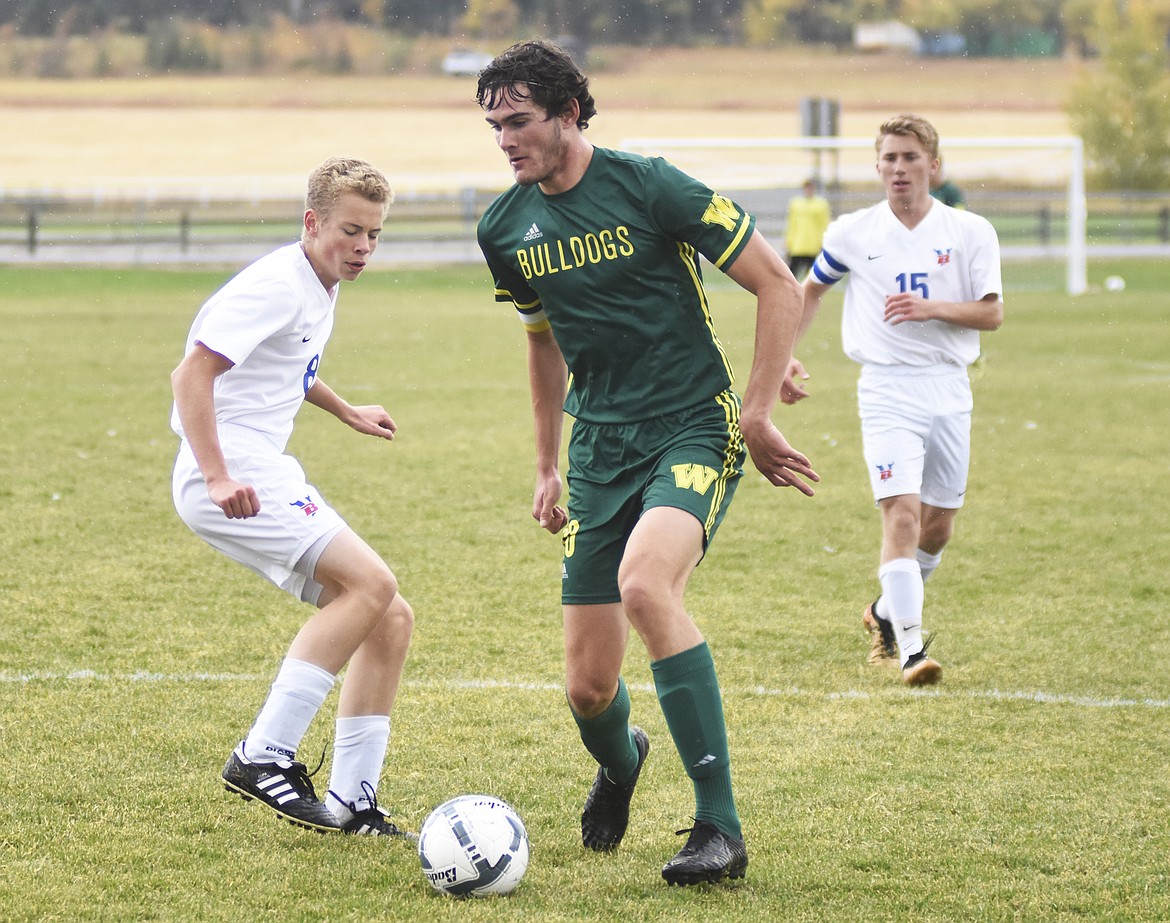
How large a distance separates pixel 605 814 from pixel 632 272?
1398 millimetres

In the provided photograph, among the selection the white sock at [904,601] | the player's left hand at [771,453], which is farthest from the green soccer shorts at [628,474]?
Answer: the white sock at [904,601]

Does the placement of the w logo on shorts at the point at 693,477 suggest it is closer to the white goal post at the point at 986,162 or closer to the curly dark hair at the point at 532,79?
the curly dark hair at the point at 532,79

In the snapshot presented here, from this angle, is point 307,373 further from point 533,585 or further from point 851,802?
point 533,585

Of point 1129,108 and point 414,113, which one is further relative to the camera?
point 414,113

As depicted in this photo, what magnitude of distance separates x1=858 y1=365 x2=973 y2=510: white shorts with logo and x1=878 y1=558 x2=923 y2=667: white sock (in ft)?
0.93

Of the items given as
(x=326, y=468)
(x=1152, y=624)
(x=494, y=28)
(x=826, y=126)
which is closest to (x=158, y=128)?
(x=494, y=28)

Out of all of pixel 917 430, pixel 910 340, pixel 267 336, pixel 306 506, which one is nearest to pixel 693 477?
pixel 306 506

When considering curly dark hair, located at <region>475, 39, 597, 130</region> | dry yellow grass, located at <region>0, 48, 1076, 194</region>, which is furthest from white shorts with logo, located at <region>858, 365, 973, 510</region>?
dry yellow grass, located at <region>0, 48, 1076, 194</region>

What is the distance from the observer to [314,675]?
12.6 ft

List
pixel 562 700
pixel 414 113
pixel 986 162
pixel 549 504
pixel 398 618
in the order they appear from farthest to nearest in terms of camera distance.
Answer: pixel 414 113 → pixel 986 162 → pixel 562 700 → pixel 549 504 → pixel 398 618

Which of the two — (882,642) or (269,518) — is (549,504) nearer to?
(269,518)

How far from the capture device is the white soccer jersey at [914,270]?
5.77 m

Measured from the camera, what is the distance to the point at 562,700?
17.0ft

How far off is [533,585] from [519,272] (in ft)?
10.4
